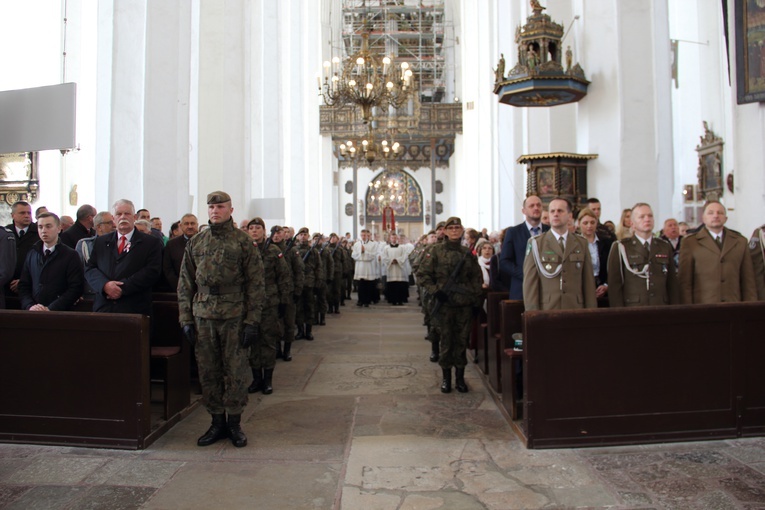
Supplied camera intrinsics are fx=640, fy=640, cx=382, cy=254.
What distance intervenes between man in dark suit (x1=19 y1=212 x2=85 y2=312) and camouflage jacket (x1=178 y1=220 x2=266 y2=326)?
45.8 inches

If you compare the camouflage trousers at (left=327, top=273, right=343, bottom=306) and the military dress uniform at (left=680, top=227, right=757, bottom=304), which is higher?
the military dress uniform at (left=680, top=227, right=757, bottom=304)

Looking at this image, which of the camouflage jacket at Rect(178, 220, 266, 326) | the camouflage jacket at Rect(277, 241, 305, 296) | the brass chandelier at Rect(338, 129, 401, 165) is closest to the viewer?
the camouflage jacket at Rect(178, 220, 266, 326)

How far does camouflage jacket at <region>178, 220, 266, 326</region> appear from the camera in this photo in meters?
5.04

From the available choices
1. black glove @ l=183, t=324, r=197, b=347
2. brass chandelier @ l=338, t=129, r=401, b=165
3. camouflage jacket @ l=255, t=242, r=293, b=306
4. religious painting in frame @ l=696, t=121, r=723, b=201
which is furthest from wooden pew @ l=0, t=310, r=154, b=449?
religious painting in frame @ l=696, t=121, r=723, b=201

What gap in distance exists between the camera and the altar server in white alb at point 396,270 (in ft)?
54.9

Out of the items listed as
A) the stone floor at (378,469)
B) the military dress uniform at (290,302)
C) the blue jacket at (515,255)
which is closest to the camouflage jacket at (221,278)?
the stone floor at (378,469)

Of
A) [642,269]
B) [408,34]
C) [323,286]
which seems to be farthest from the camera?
[408,34]

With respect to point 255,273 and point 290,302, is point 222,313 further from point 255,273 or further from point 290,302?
point 290,302

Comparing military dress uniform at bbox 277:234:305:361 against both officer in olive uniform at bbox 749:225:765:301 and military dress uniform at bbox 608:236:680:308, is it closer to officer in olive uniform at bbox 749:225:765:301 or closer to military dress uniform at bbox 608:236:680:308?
military dress uniform at bbox 608:236:680:308

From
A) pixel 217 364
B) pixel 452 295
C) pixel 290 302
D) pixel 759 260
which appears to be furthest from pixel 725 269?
pixel 290 302

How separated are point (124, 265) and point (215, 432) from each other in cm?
161

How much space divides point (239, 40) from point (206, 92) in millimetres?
1315

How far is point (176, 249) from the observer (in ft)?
22.9

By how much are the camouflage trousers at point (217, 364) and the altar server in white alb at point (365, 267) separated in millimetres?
11707
